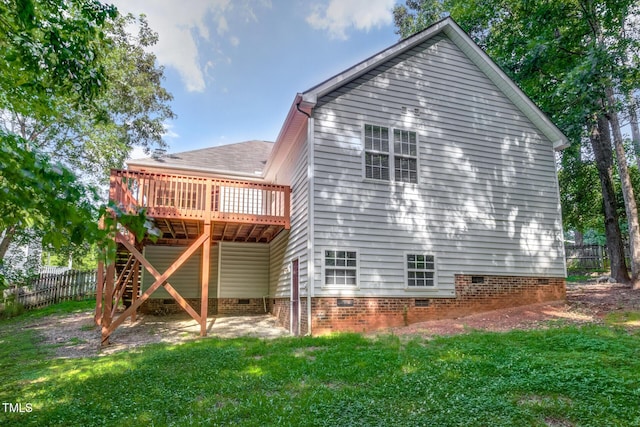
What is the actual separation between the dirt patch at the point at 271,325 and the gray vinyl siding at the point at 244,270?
1.63 m

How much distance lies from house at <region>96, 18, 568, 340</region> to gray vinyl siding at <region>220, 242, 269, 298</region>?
7.82 feet

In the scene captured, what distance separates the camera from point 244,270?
1503 centimetres

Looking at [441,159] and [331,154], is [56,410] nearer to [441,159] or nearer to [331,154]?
[331,154]

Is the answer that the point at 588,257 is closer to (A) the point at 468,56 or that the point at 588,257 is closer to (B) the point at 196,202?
(A) the point at 468,56

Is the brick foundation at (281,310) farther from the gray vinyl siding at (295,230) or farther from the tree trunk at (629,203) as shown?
the tree trunk at (629,203)

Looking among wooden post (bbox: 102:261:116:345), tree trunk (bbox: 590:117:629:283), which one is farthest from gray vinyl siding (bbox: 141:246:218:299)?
tree trunk (bbox: 590:117:629:283)

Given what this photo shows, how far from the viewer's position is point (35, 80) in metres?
5.01

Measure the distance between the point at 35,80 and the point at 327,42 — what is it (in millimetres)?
17002

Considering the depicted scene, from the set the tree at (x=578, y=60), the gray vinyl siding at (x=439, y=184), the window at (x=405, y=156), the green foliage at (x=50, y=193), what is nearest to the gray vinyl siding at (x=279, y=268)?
the gray vinyl siding at (x=439, y=184)

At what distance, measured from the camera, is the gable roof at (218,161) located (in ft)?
49.3

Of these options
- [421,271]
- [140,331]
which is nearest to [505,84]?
[421,271]

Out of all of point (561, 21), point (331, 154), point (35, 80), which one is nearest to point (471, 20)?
point (561, 21)

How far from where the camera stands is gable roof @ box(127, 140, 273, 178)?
15.0 metres

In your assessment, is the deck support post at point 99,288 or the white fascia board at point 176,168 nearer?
the deck support post at point 99,288
